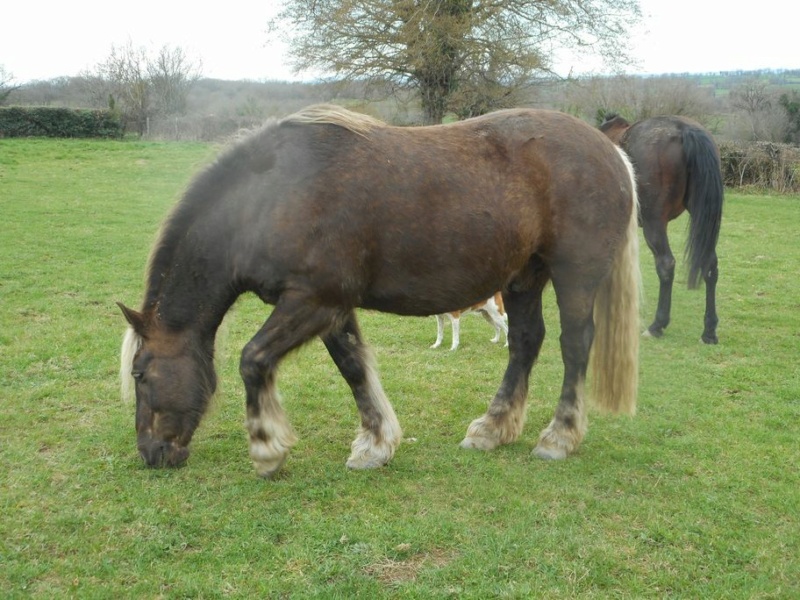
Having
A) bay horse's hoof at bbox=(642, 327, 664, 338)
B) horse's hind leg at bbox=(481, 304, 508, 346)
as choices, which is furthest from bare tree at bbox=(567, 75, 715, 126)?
horse's hind leg at bbox=(481, 304, 508, 346)

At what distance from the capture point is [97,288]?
9141 millimetres

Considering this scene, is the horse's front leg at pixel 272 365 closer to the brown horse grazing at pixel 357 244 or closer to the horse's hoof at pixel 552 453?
the brown horse grazing at pixel 357 244

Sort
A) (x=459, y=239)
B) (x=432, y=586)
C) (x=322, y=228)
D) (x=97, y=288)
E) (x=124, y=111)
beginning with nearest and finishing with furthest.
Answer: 1. (x=432, y=586)
2. (x=322, y=228)
3. (x=459, y=239)
4. (x=97, y=288)
5. (x=124, y=111)

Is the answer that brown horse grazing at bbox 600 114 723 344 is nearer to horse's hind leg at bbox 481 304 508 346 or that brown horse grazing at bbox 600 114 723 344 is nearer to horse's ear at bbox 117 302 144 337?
horse's hind leg at bbox 481 304 508 346

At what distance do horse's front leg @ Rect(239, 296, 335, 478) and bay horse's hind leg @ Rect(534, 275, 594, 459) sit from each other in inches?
62.2

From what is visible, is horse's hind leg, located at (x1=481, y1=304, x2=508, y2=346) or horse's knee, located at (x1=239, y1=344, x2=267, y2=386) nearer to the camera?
horse's knee, located at (x1=239, y1=344, x2=267, y2=386)

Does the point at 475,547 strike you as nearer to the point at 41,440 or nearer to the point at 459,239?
the point at 459,239

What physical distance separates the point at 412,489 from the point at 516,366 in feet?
4.10

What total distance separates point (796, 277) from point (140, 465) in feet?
33.5

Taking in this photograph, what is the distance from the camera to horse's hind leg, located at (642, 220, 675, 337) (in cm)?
791

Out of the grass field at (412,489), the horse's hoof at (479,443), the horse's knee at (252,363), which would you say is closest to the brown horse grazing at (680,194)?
the grass field at (412,489)

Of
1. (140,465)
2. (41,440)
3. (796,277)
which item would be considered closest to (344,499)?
(140,465)

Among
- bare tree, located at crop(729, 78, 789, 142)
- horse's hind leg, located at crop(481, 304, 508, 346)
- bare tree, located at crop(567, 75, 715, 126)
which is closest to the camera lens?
horse's hind leg, located at crop(481, 304, 508, 346)

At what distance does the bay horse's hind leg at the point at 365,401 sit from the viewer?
14.6ft
